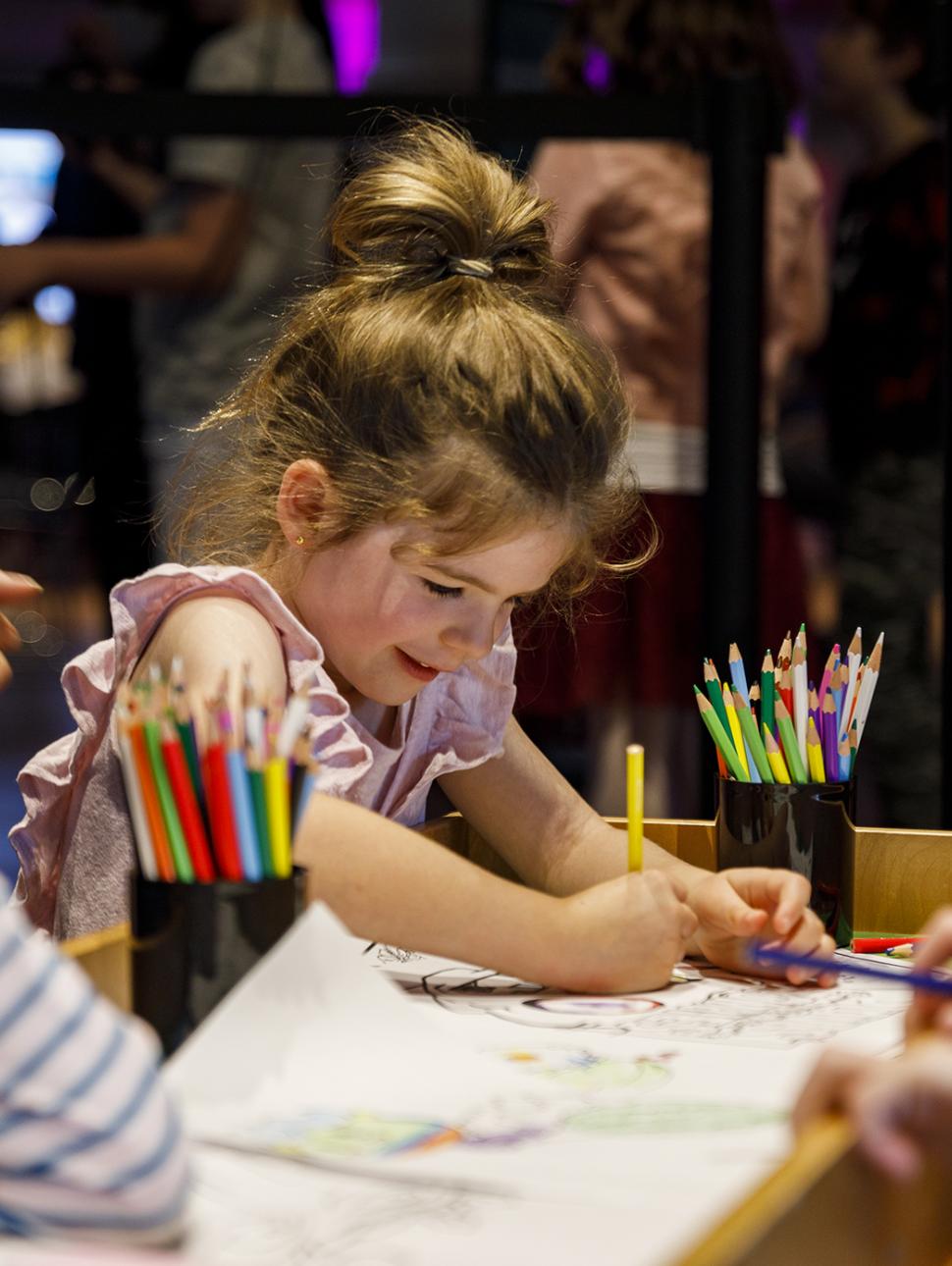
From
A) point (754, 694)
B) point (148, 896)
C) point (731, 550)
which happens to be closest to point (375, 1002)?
point (148, 896)

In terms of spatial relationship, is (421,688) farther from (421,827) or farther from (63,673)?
(63,673)

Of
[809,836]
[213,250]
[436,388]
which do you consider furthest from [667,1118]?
[213,250]

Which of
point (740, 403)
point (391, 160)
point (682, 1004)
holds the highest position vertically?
point (391, 160)

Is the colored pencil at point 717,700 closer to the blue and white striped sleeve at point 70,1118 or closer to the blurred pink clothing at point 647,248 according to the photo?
the blue and white striped sleeve at point 70,1118

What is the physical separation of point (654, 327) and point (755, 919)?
4.16ft

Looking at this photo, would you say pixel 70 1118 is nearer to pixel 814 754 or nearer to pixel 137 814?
pixel 137 814

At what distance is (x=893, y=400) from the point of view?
228cm

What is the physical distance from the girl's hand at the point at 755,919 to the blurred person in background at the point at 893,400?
1382mm

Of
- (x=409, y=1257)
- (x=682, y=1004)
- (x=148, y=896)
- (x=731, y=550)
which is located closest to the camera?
(x=409, y=1257)

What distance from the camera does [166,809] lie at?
2.01ft

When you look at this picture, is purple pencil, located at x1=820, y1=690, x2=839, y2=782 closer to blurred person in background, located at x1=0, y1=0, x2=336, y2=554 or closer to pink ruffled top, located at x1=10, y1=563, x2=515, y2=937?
pink ruffled top, located at x1=10, y1=563, x2=515, y2=937

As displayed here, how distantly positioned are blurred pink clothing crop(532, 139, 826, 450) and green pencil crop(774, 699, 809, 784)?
1.01m

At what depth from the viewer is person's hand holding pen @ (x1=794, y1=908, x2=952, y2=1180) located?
479 millimetres

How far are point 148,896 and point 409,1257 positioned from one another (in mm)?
196
